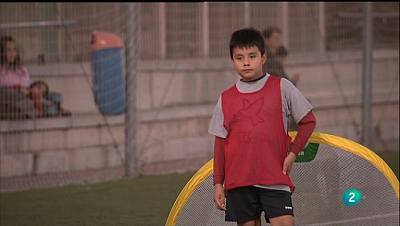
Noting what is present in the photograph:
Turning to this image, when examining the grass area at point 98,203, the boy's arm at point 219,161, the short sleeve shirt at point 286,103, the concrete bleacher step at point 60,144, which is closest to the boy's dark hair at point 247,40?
the short sleeve shirt at point 286,103

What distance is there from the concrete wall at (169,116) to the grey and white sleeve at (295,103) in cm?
683

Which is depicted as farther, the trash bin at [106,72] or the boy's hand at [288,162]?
the trash bin at [106,72]

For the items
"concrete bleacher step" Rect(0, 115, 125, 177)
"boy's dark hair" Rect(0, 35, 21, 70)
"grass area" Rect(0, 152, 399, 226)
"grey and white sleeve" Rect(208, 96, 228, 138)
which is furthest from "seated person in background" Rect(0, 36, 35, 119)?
"grey and white sleeve" Rect(208, 96, 228, 138)

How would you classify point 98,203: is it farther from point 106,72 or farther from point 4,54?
point 106,72

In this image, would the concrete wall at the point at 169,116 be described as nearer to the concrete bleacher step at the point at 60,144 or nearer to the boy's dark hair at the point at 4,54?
the concrete bleacher step at the point at 60,144

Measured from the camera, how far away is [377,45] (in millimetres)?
17266

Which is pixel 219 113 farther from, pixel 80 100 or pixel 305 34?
pixel 305 34

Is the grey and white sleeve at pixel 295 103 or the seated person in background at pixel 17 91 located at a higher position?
the grey and white sleeve at pixel 295 103

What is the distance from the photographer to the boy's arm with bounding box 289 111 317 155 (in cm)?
704

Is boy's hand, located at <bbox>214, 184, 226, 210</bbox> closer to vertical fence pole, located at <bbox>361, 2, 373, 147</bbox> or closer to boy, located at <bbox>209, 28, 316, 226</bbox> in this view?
boy, located at <bbox>209, 28, 316, 226</bbox>

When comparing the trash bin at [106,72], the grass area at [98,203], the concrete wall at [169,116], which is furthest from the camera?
the trash bin at [106,72]

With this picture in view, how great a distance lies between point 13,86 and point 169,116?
258 centimetres

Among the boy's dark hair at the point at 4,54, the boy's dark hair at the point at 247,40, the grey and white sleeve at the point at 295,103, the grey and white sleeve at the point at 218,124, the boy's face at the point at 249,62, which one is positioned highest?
the boy's dark hair at the point at 247,40

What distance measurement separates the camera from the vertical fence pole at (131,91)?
1351 centimetres
